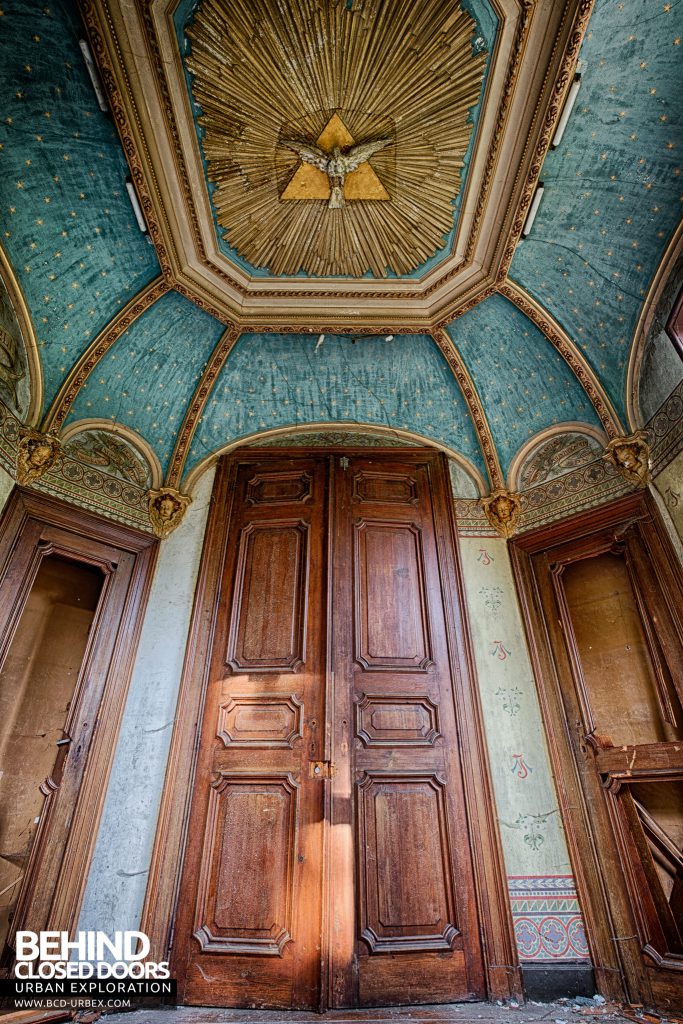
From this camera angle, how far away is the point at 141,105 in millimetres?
3445

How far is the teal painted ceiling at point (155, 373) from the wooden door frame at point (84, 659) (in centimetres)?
81

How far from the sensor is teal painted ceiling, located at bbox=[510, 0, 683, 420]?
3.17 meters

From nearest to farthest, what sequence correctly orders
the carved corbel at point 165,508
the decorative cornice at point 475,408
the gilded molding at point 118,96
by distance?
1. the gilded molding at point 118,96
2. the carved corbel at point 165,508
3. the decorative cornice at point 475,408

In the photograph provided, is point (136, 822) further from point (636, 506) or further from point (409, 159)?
point (409, 159)

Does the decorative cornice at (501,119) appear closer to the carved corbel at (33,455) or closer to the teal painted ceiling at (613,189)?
the teal painted ceiling at (613,189)

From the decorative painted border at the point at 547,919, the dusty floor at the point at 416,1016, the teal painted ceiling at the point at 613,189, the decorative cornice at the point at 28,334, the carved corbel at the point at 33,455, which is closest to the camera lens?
the dusty floor at the point at 416,1016

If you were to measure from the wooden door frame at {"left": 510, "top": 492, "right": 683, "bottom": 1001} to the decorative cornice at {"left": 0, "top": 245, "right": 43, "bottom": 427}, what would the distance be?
380 centimetres

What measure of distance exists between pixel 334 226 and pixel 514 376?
73.8 inches

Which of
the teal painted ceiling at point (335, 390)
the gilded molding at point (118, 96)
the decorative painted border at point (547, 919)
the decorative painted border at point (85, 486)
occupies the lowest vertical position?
the decorative painted border at point (547, 919)

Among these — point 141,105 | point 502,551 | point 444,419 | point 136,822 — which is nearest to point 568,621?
point 502,551

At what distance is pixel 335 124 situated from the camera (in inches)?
149

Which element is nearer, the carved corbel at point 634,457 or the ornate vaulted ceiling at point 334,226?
the ornate vaulted ceiling at point 334,226

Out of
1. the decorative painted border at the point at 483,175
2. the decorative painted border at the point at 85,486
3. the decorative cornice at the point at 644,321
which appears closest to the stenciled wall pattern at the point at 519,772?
the decorative cornice at the point at 644,321

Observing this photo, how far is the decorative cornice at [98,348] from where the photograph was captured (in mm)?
4250
